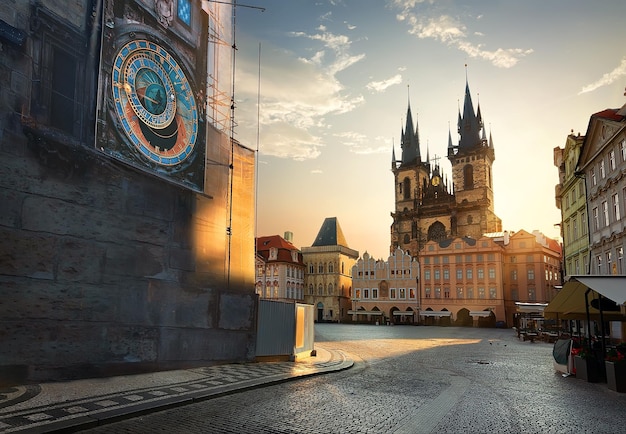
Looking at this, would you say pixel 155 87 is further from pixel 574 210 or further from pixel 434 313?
pixel 434 313

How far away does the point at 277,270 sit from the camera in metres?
79.4

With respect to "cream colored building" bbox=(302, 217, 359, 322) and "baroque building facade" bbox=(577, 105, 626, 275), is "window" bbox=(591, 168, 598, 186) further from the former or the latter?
"cream colored building" bbox=(302, 217, 359, 322)

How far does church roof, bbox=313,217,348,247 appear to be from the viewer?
294 ft

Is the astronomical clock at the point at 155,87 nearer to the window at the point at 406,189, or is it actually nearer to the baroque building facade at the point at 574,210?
the baroque building facade at the point at 574,210

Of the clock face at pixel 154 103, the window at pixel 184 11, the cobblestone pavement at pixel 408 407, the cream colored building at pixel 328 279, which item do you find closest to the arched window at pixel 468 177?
the cream colored building at pixel 328 279

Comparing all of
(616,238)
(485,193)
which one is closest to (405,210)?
(485,193)

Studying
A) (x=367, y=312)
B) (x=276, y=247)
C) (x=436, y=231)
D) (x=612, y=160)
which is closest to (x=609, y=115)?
(x=612, y=160)

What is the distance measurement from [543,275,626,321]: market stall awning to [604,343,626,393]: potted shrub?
1.46 meters

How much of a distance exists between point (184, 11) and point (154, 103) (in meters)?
3.91

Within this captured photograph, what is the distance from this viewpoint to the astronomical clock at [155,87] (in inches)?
532

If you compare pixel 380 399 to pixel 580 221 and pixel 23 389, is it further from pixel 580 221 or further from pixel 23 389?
pixel 580 221

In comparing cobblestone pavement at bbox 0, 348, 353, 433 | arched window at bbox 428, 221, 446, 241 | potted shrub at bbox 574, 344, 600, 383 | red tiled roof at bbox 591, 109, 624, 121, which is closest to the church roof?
arched window at bbox 428, 221, 446, 241

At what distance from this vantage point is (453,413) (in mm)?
9852

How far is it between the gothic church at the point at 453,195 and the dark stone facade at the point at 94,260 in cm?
7568
